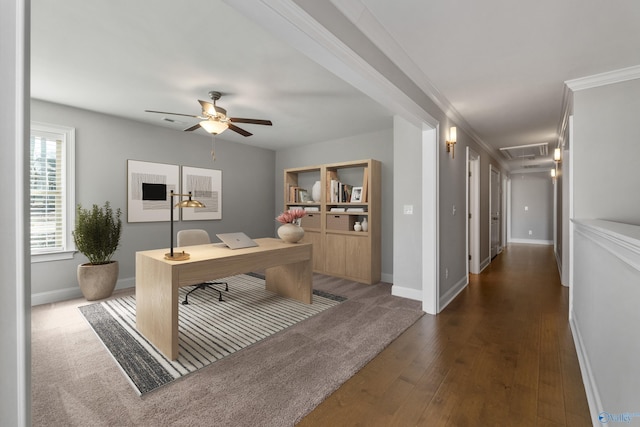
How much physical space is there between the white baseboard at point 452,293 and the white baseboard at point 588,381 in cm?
110

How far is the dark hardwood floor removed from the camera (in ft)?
5.10

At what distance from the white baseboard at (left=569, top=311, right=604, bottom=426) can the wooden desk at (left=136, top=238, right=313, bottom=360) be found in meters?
2.40

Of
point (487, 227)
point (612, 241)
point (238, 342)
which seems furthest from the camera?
point (487, 227)

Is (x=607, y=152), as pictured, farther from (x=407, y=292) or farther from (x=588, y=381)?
(x=407, y=292)

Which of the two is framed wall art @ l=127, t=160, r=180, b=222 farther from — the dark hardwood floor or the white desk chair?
the dark hardwood floor

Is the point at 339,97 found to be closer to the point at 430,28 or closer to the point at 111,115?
the point at 430,28

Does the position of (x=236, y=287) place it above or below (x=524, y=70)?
Answer: below

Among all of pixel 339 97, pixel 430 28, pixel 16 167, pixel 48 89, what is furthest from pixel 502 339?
pixel 48 89

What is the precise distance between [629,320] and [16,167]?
195cm

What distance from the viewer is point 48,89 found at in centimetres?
293

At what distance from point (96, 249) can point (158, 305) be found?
71.0 inches

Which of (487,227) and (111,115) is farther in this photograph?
(487,227)

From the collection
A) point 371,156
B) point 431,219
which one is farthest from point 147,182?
point 431,219

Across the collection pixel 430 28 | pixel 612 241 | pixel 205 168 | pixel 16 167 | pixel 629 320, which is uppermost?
pixel 430 28
